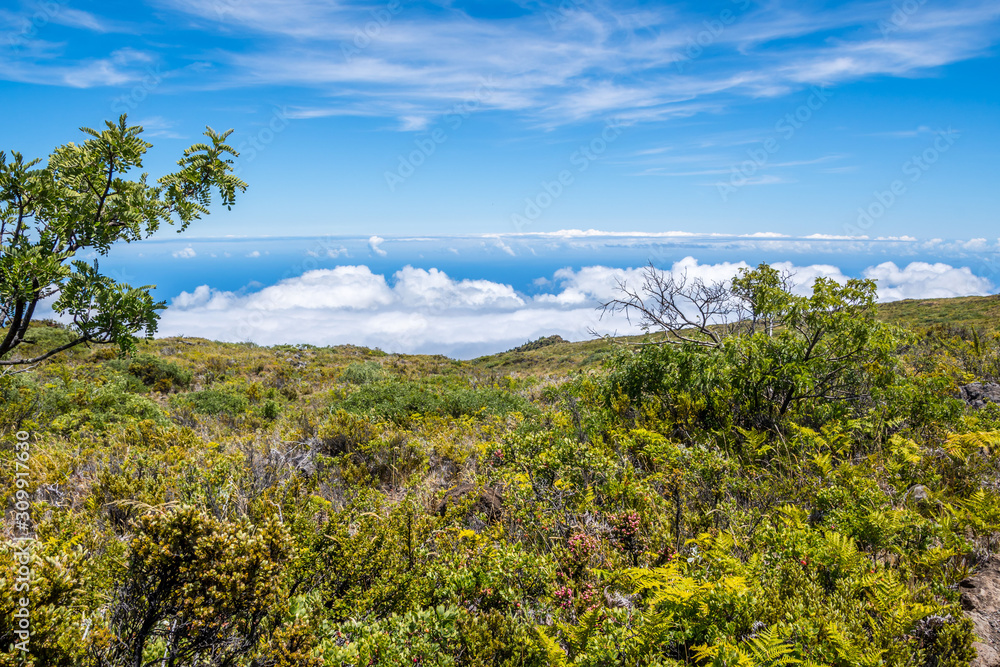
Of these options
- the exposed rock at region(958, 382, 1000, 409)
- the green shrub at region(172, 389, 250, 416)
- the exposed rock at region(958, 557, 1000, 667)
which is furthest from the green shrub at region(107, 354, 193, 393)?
the exposed rock at region(958, 382, 1000, 409)

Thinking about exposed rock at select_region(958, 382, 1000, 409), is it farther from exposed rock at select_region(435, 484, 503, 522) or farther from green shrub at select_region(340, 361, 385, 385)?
green shrub at select_region(340, 361, 385, 385)

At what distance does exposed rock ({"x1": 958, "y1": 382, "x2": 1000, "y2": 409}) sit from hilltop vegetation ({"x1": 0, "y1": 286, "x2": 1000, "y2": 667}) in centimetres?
79

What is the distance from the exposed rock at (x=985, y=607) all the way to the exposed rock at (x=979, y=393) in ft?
16.5

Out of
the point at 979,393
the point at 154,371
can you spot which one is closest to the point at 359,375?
the point at 154,371

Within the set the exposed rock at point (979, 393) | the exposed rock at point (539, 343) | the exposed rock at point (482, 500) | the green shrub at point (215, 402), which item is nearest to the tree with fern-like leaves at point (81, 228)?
the exposed rock at point (482, 500)

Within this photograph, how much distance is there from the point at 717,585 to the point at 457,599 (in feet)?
5.25

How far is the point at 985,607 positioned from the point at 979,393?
6171 mm

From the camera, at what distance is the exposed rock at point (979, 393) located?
7305 millimetres

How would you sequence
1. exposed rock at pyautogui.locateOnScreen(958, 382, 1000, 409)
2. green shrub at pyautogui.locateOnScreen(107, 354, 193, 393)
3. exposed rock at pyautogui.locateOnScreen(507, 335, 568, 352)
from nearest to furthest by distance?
exposed rock at pyautogui.locateOnScreen(958, 382, 1000, 409), green shrub at pyautogui.locateOnScreen(107, 354, 193, 393), exposed rock at pyautogui.locateOnScreen(507, 335, 568, 352)

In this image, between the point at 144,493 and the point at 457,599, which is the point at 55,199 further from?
the point at 457,599

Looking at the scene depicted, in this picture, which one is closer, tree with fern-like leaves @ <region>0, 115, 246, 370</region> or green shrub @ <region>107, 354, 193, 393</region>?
tree with fern-like leaves @ <region>0, 115, 246, 370</region>

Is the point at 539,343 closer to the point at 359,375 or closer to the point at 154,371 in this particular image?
the point at 359,375

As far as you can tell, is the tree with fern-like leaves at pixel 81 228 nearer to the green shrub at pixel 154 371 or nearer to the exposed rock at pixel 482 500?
the exposed rock at pixel 482 500

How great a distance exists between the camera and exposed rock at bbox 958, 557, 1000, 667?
284 cm
